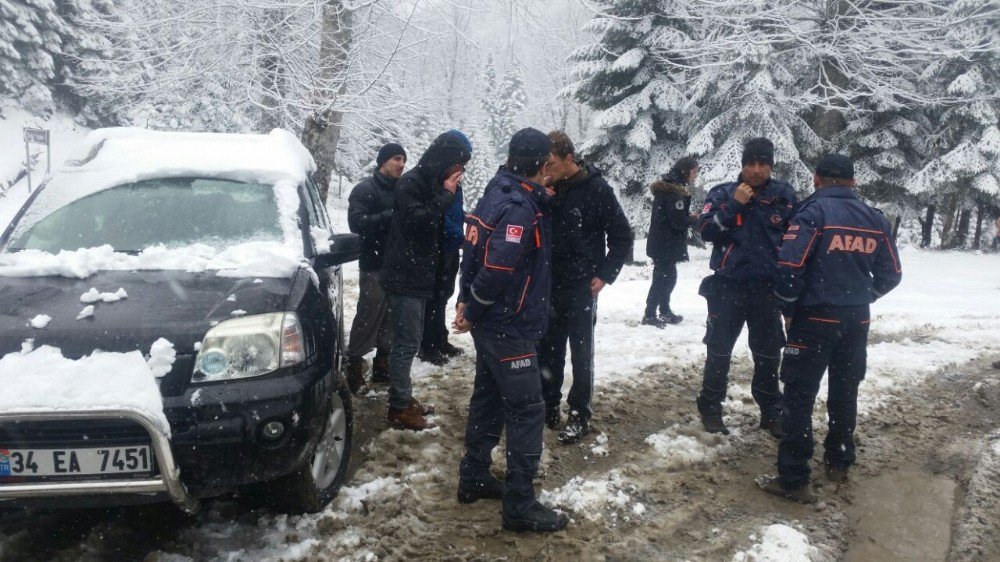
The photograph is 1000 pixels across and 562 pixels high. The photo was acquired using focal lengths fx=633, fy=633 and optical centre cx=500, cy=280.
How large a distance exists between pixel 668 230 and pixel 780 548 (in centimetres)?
492

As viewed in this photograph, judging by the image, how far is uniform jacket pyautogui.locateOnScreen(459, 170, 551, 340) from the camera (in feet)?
10.2

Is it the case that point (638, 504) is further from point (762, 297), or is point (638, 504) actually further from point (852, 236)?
point (852, 236)

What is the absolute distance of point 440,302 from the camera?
18.8ft

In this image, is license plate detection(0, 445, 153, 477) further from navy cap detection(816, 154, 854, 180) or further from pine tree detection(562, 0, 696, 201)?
pine tree detection(562, 0, 696, 201)

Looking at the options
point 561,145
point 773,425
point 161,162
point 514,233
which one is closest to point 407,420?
point 514,233

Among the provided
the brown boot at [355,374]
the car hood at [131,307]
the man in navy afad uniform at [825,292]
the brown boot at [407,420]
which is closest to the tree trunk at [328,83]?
the brown boot at [355,374]

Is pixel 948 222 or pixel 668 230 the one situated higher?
pixel 948 222

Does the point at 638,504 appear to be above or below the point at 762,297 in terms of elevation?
below

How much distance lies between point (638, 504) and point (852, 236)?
6.38 feet

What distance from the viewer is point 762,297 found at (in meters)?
4.30

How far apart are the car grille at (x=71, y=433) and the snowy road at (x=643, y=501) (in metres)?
0.71

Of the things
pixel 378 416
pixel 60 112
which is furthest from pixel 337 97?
pixel 60 112

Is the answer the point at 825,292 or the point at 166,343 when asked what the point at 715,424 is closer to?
the point at 825,292

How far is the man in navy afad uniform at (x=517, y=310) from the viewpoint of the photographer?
3.17 m
